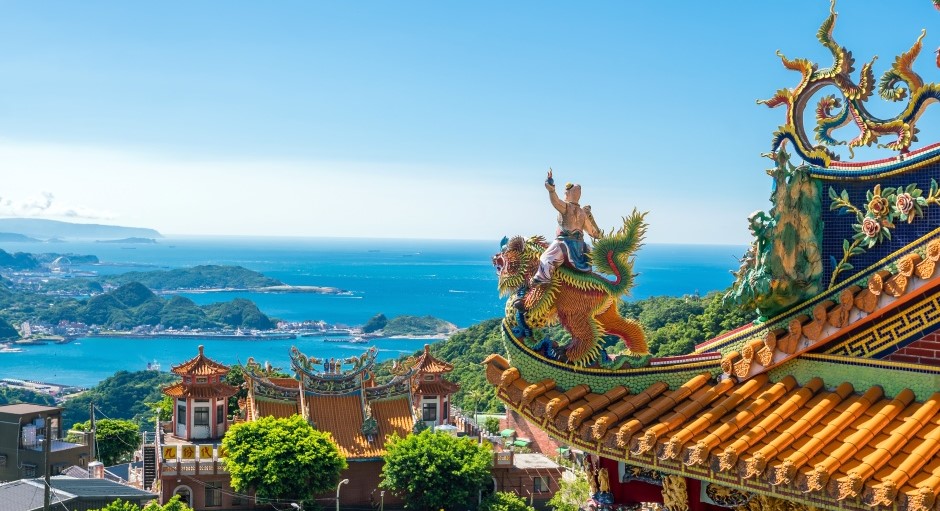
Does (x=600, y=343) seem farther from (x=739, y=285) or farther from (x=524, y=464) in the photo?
(x=524, y=464)

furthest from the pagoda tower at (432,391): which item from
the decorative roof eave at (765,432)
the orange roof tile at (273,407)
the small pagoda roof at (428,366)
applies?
the decorative roof eave at (765,432)

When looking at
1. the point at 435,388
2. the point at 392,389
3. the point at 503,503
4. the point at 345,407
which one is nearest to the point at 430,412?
the point at 435,388

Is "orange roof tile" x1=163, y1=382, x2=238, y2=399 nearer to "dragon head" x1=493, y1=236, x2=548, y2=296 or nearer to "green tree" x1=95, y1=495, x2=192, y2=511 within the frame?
"green tree" x1=95, y1=495, x2=192, y2=511

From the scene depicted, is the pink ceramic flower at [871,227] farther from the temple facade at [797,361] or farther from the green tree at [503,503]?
the green tree at [503,503]

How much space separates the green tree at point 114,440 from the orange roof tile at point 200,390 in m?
11.6

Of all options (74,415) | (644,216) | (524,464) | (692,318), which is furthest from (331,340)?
(644,216)

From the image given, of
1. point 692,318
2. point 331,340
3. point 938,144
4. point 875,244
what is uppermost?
point 938,144

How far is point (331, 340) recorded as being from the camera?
159625 mm

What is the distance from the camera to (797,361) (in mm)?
7930

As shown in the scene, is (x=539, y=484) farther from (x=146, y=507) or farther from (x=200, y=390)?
(x=146, y=507)

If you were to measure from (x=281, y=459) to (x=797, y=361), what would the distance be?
2583cm

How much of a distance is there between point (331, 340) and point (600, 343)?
153 meters

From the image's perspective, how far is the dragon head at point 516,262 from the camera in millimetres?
8984

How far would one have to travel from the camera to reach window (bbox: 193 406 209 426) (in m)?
36.3
